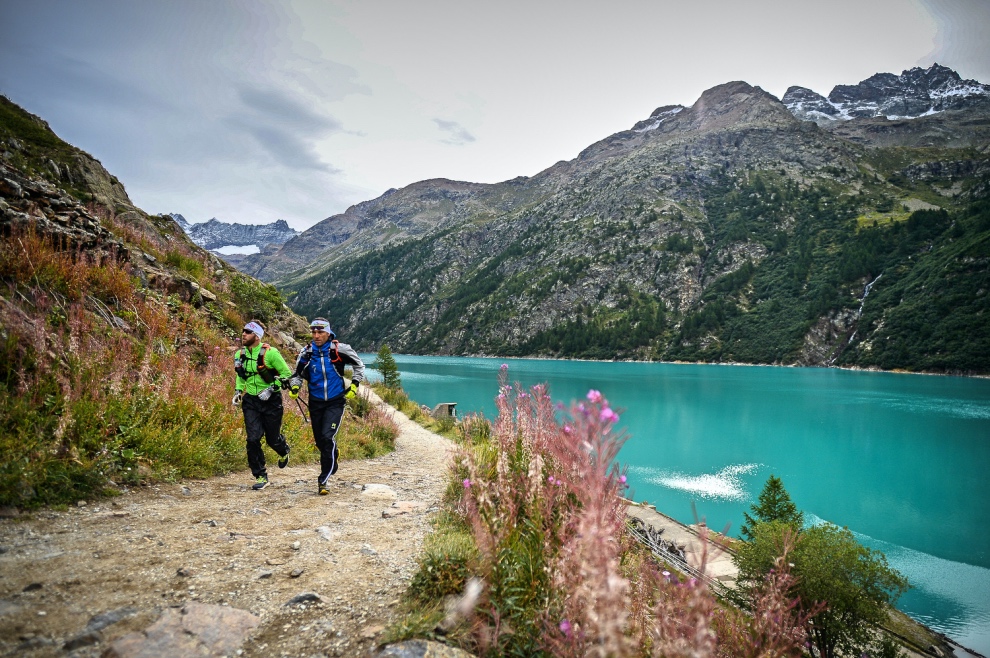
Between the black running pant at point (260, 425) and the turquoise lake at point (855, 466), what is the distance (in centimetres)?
603

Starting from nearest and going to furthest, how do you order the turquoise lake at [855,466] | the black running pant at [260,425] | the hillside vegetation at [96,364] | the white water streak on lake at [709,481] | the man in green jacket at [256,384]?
the hillside vegetation at [96,364]
the black running pant at [260,425]
the man in green jacket at [256,384]
the turquoise lake at [855,466]
the white water streak on lake at [709,481]

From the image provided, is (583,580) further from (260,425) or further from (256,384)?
(260,425)

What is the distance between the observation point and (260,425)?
739cm

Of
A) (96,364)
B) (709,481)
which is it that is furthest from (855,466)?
(96,364)

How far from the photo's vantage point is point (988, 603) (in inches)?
655

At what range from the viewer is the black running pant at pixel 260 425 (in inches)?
278

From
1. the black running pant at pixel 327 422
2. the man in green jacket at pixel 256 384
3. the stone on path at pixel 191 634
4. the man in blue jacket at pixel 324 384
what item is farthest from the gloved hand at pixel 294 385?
the stone on path at pixel 191 634

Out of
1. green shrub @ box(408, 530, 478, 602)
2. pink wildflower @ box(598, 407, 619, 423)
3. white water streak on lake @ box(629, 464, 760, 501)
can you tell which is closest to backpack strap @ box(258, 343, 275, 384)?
green shrub @ box(408, 530, 478, 602)

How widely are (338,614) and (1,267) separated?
26.0 feet

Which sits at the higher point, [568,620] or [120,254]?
[120,254]

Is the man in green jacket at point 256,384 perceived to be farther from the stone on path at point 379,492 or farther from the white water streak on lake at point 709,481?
the white water streak on lake at point 709,481

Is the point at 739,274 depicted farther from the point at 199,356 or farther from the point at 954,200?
the point at 199,356

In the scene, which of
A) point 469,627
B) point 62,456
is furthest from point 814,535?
point 62,456

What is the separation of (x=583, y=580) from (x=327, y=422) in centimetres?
658
